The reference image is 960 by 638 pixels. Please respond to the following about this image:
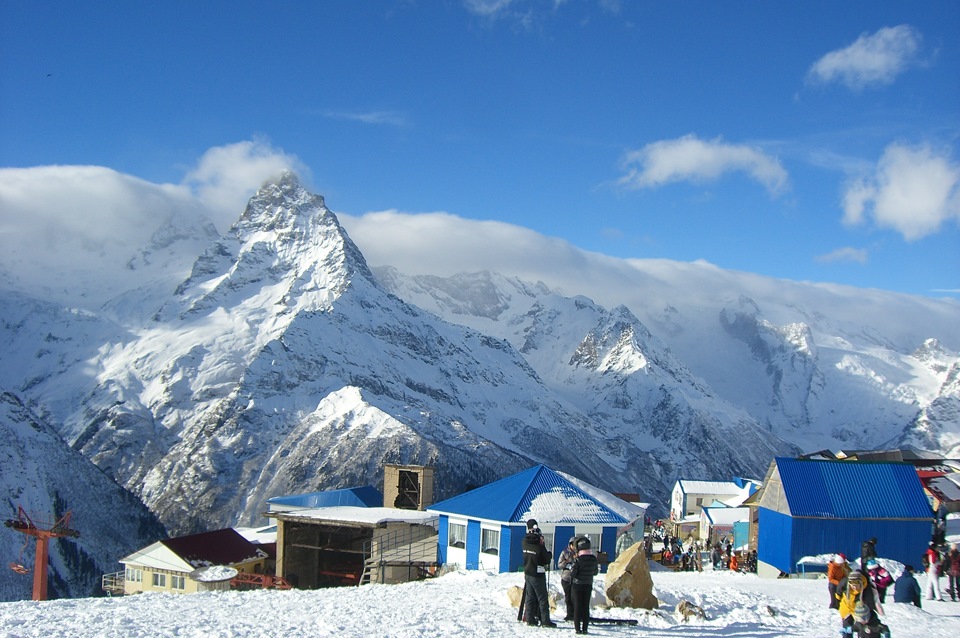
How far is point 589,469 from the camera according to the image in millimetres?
194125

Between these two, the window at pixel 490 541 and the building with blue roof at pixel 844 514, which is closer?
the building with blue roof at pixel 844 514

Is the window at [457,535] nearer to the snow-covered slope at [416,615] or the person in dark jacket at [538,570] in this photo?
the snow-covered slope at [416,615]

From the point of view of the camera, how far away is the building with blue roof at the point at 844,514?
3109 cm

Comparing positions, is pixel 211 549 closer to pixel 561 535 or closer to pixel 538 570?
pixel 561 535

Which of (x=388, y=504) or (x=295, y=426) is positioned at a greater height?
(x=295, y=426)

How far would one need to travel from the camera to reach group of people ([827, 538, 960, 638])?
1414cm

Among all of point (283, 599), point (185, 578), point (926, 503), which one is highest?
point (926, 503)

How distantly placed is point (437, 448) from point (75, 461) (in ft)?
178

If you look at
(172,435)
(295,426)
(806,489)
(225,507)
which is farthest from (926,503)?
(172,435)

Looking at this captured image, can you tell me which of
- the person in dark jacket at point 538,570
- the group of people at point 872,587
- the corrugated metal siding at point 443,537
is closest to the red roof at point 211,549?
the corrugated metal siding at point 443,537

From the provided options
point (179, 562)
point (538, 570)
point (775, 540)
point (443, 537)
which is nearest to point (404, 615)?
point (538, 570)

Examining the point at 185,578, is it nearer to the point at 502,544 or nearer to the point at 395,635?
the point at 502,544

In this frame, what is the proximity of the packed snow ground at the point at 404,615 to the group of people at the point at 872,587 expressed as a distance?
52 centimetres

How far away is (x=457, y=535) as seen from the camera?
35781 mm
